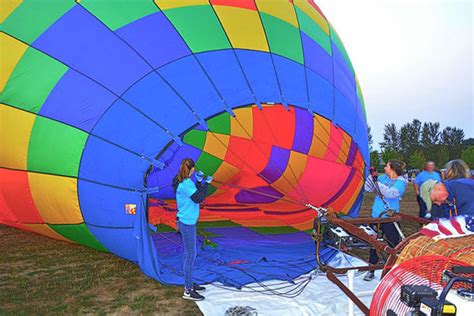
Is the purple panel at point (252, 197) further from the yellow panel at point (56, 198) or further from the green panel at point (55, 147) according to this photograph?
the green panel at point (55, 147)

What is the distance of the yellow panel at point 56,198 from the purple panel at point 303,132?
2932 mm

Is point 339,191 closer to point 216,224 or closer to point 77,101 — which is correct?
point 216,224

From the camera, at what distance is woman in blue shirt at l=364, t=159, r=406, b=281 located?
3.82 metres

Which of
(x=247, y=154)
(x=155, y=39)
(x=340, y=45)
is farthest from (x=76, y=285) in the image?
(x=340, y=45)

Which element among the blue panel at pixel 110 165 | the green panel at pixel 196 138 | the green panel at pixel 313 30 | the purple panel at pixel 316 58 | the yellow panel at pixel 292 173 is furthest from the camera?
the green panel at pixel 196 138

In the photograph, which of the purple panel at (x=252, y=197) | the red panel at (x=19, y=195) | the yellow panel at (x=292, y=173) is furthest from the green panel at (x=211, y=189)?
the red panel at (x=19, y=195)

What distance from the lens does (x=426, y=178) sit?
5.75 meters

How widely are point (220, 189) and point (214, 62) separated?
129 inches

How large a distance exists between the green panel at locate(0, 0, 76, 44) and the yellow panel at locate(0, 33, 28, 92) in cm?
7

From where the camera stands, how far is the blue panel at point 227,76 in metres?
3.83

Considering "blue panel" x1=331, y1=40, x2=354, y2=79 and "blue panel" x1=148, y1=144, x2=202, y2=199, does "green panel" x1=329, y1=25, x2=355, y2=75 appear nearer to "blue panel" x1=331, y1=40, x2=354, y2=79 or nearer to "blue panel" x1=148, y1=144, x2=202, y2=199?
"blue panel" x1=331, y1=40, x2=354, y2=79

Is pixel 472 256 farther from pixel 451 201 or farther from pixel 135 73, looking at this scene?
pixel 135 73

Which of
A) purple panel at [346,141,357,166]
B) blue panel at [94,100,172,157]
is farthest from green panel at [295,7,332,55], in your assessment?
blue panel at [94,100,172,157]

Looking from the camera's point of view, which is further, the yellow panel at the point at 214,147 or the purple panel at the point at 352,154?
the yellow panel at the point at 214,147
